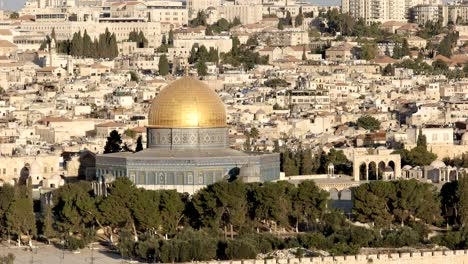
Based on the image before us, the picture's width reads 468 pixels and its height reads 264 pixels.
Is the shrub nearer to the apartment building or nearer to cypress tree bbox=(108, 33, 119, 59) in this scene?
cypress tree bbox=(108, 33, 119, 59)

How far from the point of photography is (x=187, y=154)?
50.4m

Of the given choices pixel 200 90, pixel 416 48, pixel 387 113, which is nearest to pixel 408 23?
pixel 416 48

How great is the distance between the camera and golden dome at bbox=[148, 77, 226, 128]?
50.8m

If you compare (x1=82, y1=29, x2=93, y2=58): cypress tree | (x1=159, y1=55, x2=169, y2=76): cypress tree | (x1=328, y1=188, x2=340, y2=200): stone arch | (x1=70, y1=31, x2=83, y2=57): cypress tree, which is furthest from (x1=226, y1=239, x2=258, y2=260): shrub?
(x1=82, y1=29, x2=93, y2=58): cypress tree

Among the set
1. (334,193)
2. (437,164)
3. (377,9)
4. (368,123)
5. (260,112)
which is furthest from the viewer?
(377,9)

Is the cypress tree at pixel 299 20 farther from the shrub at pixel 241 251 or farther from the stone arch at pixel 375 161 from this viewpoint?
the shrub at pixel 241 251

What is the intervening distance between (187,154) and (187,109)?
1.10 metres

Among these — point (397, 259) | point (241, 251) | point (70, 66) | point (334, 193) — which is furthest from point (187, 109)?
point (70, 66)

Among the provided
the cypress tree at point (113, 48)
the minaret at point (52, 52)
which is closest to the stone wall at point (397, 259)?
the minaret at point (52, 52)

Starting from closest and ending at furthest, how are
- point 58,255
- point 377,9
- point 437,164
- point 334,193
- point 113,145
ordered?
point 58,255, point 334,193, point 113,145, point 437,164, point 377,9

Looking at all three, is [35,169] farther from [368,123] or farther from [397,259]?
[368,123]

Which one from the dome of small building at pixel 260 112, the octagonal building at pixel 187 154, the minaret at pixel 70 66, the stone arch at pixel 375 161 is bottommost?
the dome of small building at pixel 260 112

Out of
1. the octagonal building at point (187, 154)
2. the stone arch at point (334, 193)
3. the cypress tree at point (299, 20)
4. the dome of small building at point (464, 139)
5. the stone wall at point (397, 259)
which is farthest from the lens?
the cypress tree at point (299, 20)

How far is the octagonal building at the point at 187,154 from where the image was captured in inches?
1957
